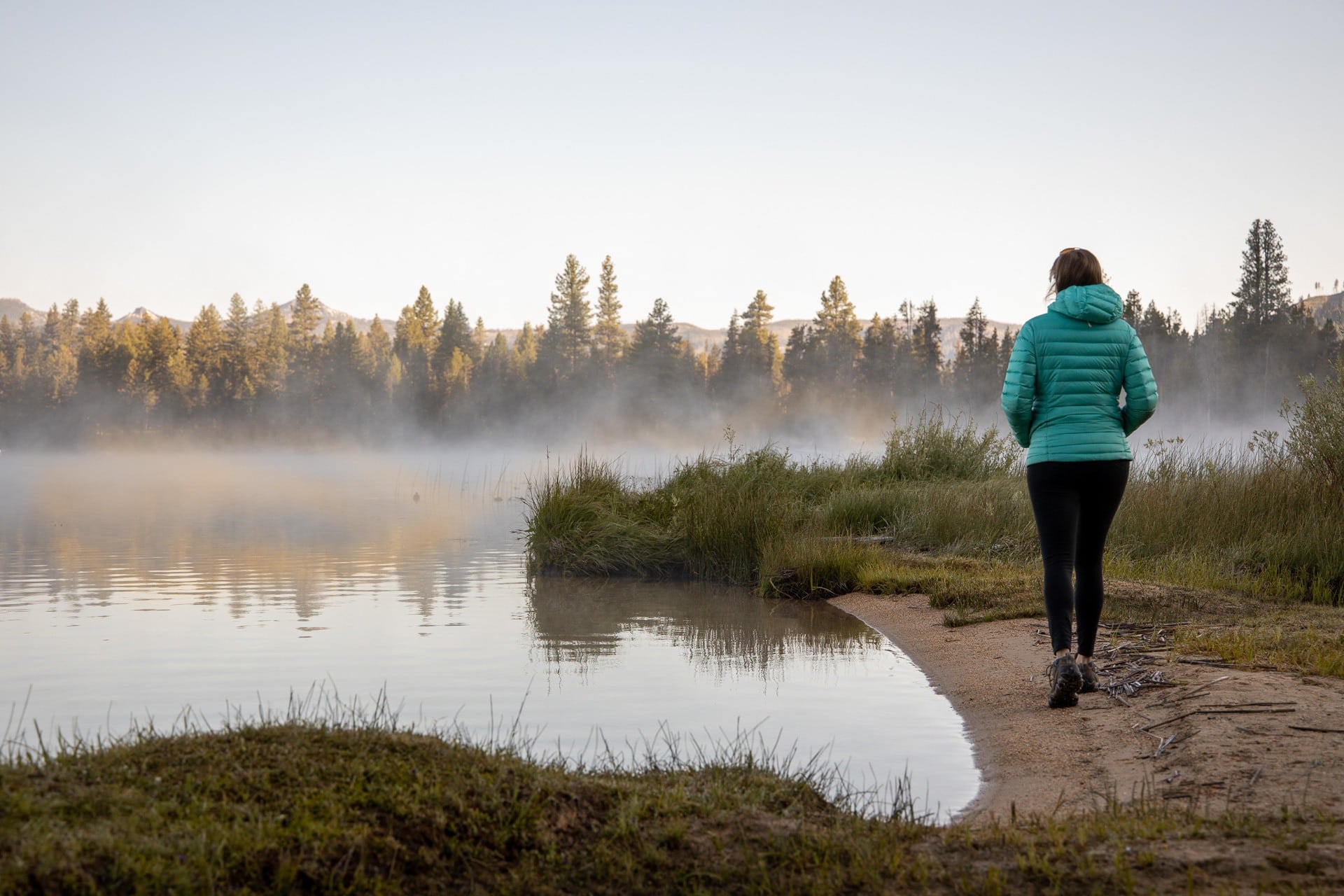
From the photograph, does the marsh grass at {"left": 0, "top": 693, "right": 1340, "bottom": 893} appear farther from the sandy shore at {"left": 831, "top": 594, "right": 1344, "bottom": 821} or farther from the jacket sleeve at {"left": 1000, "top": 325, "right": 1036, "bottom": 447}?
the jacket sleeve at {"left": 1000, "top": 325, "right": 1036, "bottom": 447}

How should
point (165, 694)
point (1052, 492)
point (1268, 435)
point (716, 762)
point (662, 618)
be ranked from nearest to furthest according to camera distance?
point (716, 762), point (1052, 492), point (165, 694), point (662, 618), point (1268, 435)

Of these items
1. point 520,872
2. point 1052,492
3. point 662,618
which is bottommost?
point 662,618

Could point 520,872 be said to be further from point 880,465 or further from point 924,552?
point 880,465

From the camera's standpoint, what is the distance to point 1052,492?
505cm

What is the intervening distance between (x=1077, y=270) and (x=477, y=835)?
13.0 feet

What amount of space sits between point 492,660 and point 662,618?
237 cm

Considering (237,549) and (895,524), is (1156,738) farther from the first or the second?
(237,549)

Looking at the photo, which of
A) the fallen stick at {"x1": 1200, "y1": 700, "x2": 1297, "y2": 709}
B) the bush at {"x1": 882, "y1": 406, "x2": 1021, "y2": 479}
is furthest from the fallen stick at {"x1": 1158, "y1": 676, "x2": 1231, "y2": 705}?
the bush at {"x1": 882, "y1": 406, "x2": 1021, "y2": 479}

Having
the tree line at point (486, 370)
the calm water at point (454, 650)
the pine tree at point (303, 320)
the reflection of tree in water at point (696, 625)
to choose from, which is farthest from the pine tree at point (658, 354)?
the reflection of tree in water at point (696, 625)

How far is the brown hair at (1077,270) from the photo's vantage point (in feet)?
17.3

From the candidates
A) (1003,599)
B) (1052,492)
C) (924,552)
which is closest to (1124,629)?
(1003,599)

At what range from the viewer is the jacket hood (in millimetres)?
5102

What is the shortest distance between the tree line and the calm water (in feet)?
206

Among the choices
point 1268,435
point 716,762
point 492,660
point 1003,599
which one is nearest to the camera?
point 716,762
